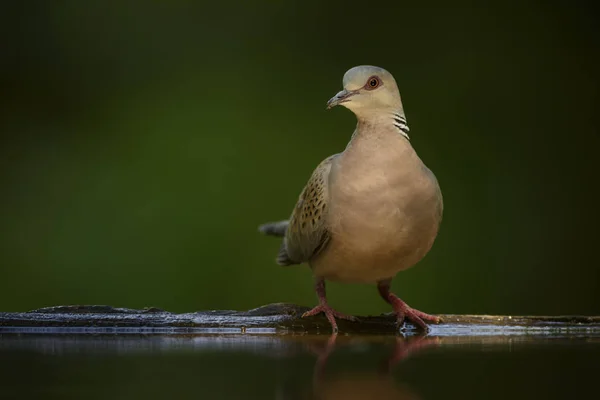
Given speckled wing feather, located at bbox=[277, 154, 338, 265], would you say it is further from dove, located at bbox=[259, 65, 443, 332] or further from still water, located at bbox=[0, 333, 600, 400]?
still water, located at bbox=[0, 333, 600, 400]

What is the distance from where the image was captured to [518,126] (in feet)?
13.5

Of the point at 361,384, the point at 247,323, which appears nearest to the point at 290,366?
the point at 361,384

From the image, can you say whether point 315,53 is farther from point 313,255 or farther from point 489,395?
point 489,395

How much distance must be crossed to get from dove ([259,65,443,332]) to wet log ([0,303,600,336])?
0.05 metres

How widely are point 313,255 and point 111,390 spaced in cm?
114

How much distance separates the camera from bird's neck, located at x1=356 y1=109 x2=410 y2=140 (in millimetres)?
2096

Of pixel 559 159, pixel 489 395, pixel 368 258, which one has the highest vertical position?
pixel 559 159

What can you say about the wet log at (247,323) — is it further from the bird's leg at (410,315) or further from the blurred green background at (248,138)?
the blurred green background at (248,138)

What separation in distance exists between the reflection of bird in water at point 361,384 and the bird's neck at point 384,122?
2.12 ft

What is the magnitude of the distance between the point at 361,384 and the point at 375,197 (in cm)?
81

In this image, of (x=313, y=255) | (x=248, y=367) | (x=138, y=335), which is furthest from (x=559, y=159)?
(x=248, y=367)

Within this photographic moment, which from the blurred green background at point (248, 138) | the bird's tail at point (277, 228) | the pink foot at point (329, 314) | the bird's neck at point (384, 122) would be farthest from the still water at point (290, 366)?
the blurred green background at point (248, 138)

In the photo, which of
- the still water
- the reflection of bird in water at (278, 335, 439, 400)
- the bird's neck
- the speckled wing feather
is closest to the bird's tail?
the speckled wing feather

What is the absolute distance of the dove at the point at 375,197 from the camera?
2.04m
